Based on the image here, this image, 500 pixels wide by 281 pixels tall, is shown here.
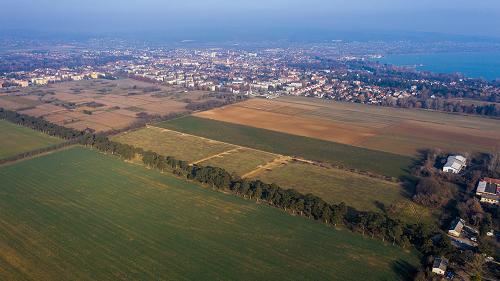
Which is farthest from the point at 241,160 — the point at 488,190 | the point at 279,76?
the point at 279,76

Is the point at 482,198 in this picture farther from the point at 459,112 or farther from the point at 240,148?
the point at 459,112

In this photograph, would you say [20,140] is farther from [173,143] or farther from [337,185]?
[337,185]

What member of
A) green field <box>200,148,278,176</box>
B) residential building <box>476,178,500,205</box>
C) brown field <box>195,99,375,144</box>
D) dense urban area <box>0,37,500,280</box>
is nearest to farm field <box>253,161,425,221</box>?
dense urban area <box>0,37,500,280</box>

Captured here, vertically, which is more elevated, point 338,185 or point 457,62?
point 457,62

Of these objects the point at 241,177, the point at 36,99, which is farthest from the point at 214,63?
the point at 241,177

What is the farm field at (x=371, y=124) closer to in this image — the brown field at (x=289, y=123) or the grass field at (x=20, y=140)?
the brown field at (x=289, y=123)

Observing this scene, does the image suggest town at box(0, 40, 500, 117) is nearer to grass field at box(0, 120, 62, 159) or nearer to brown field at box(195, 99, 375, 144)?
brown field at box(195, 99, 375, 144)
